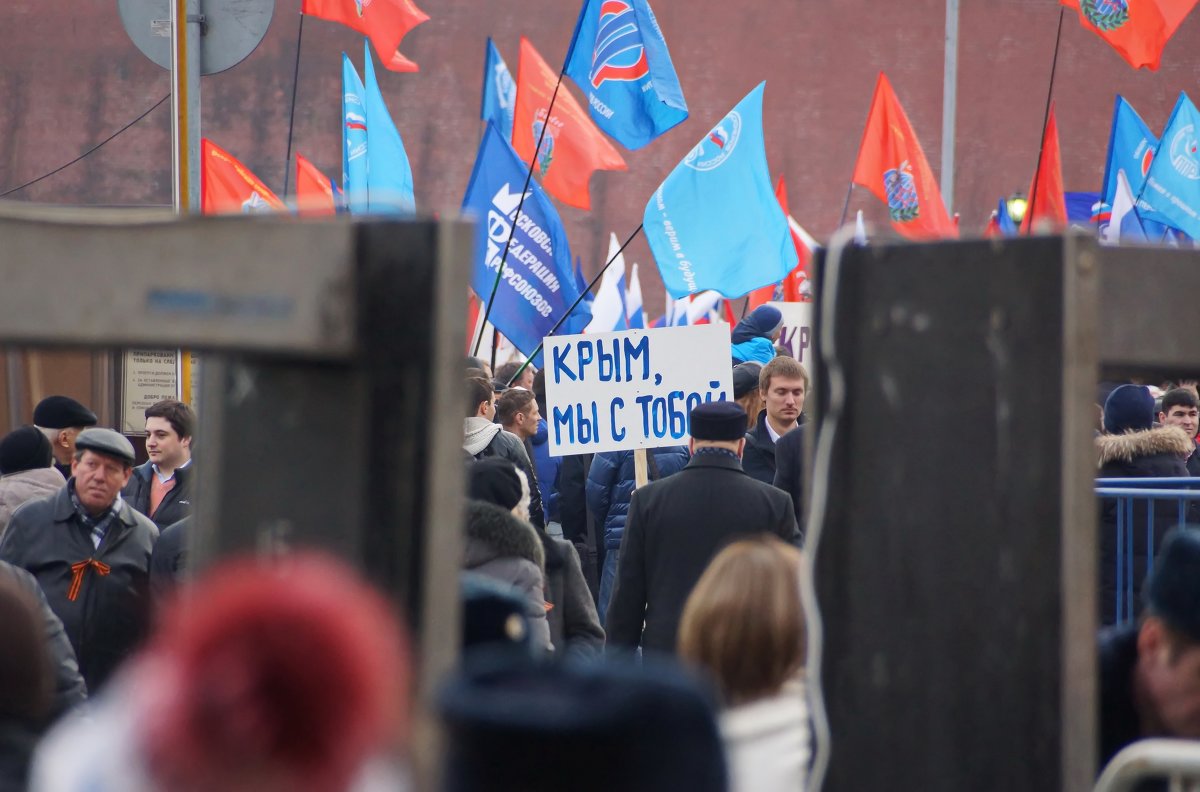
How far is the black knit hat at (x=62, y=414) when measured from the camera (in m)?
7.83

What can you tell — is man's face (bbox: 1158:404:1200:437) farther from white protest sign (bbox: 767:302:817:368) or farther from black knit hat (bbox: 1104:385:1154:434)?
white protest sign (bbox: 767:302:817:368)

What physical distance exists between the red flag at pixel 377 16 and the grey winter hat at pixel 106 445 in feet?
20.0

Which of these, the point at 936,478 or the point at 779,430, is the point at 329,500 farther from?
the point at 779,430

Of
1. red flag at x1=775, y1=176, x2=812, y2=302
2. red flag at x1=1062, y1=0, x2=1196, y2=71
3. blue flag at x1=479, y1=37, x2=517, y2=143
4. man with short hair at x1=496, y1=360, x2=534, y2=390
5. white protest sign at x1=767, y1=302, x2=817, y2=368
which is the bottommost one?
man with short hair at x1=496, y1=360, x2=534, y2=390

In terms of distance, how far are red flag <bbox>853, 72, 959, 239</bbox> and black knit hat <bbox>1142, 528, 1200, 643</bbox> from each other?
1157 cm

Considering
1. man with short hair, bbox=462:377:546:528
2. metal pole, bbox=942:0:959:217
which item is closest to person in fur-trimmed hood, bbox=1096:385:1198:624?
man with short hair, bbox=462:377:546:528

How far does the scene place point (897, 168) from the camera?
1411 cm

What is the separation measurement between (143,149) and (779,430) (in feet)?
89.2

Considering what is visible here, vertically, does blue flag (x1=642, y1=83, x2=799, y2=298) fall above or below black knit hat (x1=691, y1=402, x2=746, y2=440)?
above

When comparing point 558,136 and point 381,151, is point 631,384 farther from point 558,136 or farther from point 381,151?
point 381,151

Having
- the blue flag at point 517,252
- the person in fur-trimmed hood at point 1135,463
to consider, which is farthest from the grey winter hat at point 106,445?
the person in fur-trimmed hood at point 1135,463

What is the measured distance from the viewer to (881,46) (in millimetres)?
31406

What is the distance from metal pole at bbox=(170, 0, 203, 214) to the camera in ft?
22.3

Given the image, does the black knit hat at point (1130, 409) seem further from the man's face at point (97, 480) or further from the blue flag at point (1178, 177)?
the blue flag at point (1178, 177)
